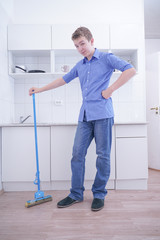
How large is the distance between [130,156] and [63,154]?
679mm

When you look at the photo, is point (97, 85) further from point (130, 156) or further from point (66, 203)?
point (66, 203)

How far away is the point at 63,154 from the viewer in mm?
2010

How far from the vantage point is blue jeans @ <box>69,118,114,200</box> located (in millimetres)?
1606

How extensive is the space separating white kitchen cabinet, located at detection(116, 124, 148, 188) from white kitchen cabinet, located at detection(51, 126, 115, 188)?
9 centimetres

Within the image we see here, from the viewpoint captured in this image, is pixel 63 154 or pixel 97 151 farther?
pixel 63 154

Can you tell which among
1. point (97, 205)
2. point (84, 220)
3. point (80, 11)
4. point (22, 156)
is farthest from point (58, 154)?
point (80, 11)

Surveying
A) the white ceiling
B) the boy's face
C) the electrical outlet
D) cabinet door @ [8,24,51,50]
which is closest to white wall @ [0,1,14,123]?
cabinet door @ [8,24,51,50]

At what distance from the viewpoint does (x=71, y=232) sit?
1.24 meters

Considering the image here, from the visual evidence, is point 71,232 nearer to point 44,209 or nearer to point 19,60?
point 44,209

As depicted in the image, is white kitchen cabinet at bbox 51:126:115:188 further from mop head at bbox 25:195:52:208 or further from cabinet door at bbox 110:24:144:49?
cabinet door at bbox 110:24:144:49

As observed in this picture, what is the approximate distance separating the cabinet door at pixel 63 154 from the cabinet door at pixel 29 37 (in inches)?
43.2

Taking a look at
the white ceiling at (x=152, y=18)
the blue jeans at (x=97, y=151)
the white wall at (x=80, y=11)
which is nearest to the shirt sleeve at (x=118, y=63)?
the blue jeans at (x=97, y=151)

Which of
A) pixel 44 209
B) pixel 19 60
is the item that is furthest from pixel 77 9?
pixel 44 209

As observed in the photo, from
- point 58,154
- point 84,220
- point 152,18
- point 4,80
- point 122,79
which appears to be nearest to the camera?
point 84,220
